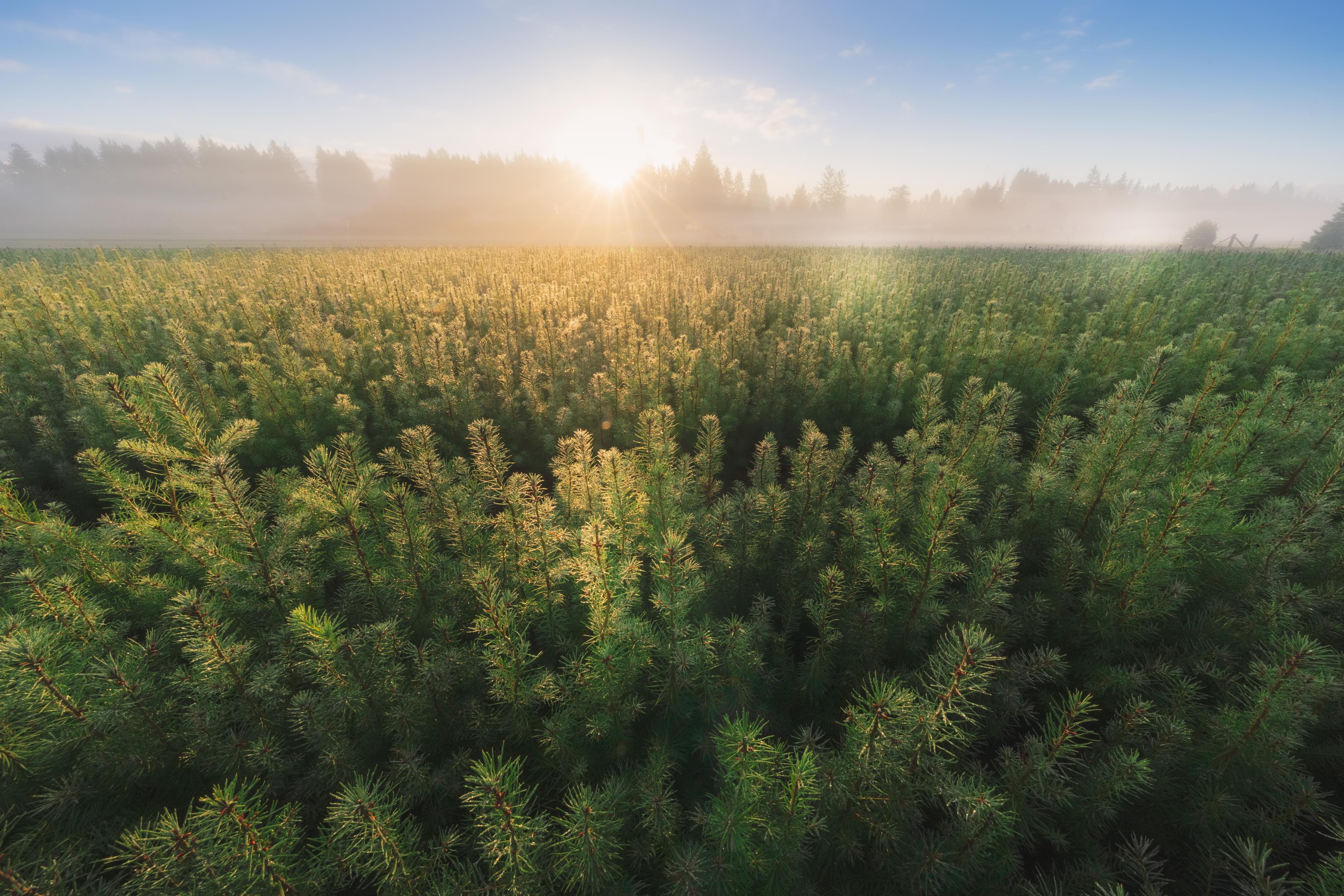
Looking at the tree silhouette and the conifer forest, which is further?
the tree silhouette

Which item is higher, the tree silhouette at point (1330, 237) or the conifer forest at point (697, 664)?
the tree silhouette at point (1330, 237)

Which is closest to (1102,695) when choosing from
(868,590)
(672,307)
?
(868,590)

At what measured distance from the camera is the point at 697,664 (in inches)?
82.4

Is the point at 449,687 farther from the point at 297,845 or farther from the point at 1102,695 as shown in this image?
the point at 1102,695

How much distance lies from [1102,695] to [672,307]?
10.0 metres

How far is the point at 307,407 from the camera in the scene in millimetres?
5188

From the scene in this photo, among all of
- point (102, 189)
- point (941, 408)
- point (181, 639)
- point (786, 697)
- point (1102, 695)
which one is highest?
point (102, 189)

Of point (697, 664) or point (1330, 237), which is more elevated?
point (1330, 237)

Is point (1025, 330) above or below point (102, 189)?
below

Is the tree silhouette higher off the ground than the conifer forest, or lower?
higher

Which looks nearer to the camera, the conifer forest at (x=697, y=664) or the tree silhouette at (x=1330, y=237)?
the conifer forest at (x=697, y=664)

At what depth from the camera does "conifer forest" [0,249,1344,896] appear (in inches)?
61.8

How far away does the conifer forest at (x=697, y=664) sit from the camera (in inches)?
61.8

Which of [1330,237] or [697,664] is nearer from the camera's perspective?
[697,664]
